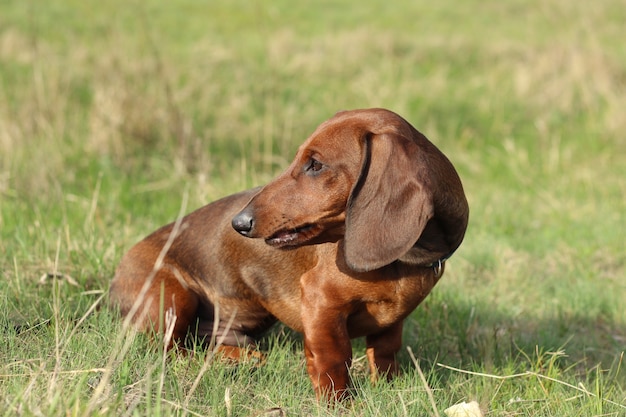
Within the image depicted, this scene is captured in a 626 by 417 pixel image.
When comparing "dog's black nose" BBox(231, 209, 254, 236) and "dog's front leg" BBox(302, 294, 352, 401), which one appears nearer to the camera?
"dog's black nose" BBox(231, 209, 254, 236)

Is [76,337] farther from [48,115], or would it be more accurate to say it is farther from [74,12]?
[74,12]

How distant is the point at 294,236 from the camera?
3193mm

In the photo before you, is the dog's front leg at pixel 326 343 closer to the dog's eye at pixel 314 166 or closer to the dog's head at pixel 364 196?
the dog's head at pixel 364 196

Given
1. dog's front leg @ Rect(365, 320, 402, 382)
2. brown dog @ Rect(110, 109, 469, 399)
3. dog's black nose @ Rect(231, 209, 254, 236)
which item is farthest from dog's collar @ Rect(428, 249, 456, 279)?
dog's black nose @ Rect(231, 209, 254, 236)

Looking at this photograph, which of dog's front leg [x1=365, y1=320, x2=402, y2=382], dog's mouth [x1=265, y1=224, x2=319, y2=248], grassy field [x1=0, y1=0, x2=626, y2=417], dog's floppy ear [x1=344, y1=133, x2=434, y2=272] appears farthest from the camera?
dog's front leg [x1=365, y1=320, x2=402, y2=382]

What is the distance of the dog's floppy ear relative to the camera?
2982 mm

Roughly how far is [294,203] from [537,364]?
140cm

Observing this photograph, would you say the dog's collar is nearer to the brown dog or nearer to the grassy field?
the brown dog

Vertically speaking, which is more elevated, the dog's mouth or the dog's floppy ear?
the dog's floppy ear

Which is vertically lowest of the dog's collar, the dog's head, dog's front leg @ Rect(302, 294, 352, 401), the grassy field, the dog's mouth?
the grassy field

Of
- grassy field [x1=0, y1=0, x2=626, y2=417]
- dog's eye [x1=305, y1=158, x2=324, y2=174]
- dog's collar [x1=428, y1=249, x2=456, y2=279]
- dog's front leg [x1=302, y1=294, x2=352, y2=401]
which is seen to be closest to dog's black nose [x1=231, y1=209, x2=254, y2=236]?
dog's eye [x1=305, y1=158, x2=324, y2=174]

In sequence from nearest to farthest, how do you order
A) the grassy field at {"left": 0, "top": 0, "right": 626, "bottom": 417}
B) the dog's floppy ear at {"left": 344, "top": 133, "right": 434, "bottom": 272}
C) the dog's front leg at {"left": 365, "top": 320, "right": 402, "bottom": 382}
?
the dog's floppy ear at {"left": 344, "top": 133, "right": 434, "bottom": 272}, the grassy field at {"left": 0, "top": 0, "right": 626, "bottom": 417}, the dog's front leg at {"left": 365, "top": 320, "right": 402, "bottom": 382}

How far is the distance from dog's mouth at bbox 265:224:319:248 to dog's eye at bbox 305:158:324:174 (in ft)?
0.66

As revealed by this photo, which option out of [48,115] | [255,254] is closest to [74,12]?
[48,115]
